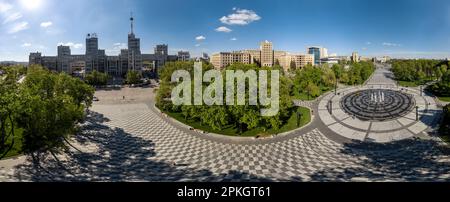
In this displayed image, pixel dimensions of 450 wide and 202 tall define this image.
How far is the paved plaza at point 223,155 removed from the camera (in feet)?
15.7

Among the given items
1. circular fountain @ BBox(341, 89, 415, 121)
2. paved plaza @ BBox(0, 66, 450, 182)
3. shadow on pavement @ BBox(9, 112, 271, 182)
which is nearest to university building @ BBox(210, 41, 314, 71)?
circular fountain @ BBox(341, 89, 415, 121)

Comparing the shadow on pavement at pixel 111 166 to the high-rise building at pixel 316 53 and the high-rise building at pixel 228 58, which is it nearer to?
the high-rise building at pixel 228 58

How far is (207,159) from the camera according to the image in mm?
5691

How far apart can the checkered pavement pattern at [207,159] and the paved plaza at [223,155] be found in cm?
2

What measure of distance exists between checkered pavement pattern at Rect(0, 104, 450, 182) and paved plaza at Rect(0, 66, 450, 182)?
18 millimetres

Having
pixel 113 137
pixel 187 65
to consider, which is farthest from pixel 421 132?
pixel 187 65

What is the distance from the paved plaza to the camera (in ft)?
15.7

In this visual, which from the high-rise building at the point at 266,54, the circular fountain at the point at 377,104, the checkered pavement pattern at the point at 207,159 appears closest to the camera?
the checkered pavement pattern at the point at 207,159

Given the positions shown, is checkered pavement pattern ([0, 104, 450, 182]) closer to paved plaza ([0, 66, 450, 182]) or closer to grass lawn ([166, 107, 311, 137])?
paved plaza ([0, 66, 450, 182])

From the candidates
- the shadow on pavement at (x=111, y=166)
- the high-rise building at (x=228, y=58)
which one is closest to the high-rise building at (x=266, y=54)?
the high-rise building at (x=228, y=58)

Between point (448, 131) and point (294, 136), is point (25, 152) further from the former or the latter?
point (448, 131)

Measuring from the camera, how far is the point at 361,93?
46.5 feet

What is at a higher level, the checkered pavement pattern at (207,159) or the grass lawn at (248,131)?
the grass lawn at (248,131)

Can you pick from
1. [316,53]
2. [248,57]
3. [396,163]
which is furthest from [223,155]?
[316,53]
